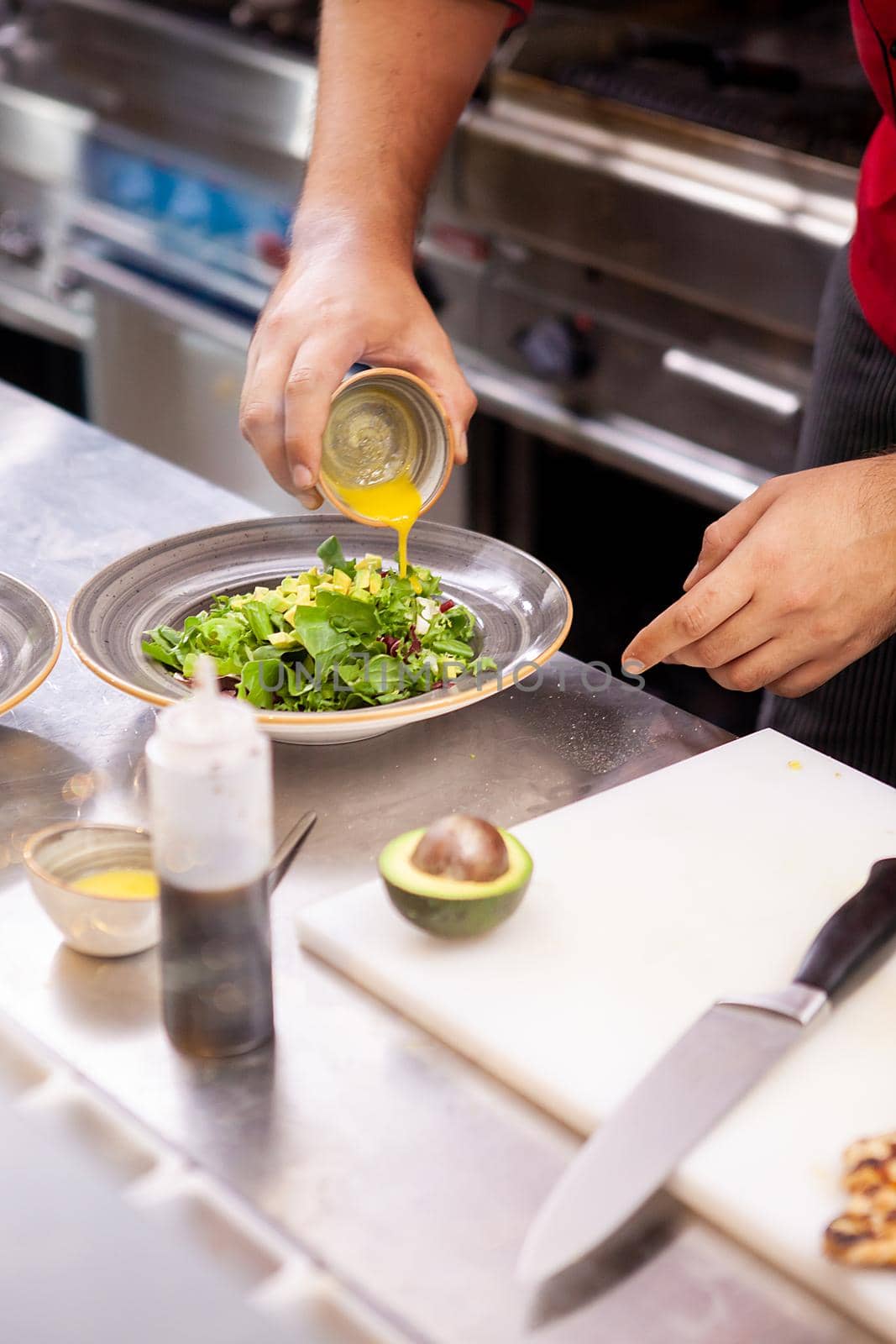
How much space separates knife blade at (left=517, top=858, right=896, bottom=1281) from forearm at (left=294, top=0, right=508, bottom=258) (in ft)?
3.33

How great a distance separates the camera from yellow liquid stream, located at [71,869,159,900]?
969 mm

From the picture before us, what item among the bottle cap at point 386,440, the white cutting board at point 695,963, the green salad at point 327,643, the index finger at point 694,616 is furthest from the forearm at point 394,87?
the white cutting board at point 695,963

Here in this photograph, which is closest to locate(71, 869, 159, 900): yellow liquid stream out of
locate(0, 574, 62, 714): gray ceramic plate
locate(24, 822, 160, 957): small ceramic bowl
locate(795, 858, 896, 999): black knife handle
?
locate(24, 822, 160, 957): small ceramic bowl

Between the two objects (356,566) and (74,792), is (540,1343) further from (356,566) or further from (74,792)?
(356,566)

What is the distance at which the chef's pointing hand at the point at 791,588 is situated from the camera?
124cm

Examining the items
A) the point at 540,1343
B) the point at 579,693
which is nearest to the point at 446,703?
the point at 579,693

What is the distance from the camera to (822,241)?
7.49ft

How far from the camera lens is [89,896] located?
954mm

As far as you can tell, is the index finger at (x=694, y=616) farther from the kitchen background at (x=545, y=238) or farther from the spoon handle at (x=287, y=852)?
the kitchen background at (x=545, y=238)

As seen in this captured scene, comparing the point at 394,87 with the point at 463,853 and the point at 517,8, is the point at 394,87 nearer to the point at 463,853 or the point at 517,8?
the point at 517,8

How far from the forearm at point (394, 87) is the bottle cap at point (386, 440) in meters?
0.34

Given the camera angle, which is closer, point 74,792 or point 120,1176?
point 120,1176

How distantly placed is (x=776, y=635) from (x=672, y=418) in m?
1.38

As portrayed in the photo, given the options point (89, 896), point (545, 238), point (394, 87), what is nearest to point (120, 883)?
point (89, 896)
